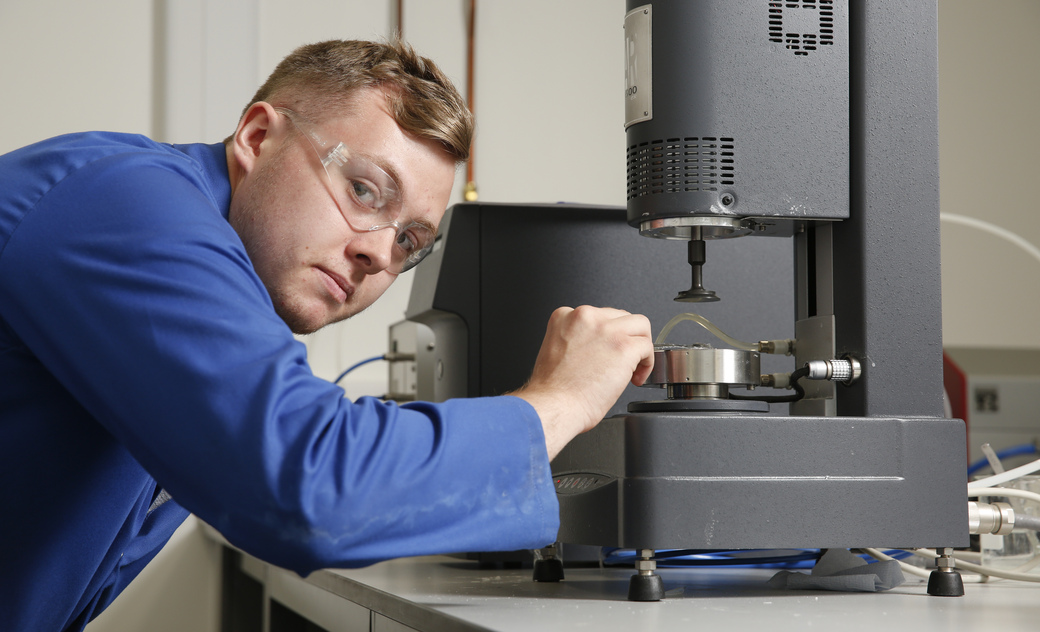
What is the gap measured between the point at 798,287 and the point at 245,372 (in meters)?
0.67

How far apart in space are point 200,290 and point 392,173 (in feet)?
1.01

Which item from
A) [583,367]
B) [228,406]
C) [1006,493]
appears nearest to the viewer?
[228,406]

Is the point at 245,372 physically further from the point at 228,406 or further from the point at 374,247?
the point at 374,247

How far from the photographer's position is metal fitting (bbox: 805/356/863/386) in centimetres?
96

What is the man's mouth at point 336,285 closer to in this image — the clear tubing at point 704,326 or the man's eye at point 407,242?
the man's eye at point 407,242

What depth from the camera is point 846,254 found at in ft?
3.27

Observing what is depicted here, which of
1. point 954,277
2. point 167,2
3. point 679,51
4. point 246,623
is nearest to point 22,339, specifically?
point 679,51

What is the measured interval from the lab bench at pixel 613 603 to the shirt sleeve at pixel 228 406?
0.11 meters

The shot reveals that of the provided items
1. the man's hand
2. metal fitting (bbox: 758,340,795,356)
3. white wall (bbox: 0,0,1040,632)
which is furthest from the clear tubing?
white wall (bbox: 0,0,1040,632)

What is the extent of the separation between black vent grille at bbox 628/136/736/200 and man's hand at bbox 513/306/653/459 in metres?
0.16

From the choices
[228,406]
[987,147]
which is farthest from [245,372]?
[987,147]

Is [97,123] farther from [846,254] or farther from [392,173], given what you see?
[846,254]

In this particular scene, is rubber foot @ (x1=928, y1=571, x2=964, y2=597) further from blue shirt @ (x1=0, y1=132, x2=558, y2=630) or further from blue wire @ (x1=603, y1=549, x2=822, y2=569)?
blue shirt @ (x1=0, y1=132, x2=558, y2=630)

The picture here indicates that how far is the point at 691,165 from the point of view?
961 millimetres
